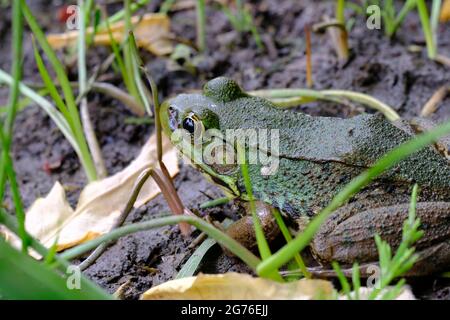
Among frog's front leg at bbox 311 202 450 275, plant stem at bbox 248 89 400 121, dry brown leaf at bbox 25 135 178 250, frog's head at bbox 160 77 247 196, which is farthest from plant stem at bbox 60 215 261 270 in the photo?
plant stem at bbox 248 89 400 121

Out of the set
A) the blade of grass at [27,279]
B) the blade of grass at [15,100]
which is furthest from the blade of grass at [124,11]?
the blade of grass at [27,279]

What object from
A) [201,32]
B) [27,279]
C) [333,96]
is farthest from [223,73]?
[27,279]

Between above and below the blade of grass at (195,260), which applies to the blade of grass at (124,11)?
above

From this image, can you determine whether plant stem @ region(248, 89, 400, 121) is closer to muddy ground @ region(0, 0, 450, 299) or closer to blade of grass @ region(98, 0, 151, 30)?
muddy ground @ region(0, 0, 450, 299)

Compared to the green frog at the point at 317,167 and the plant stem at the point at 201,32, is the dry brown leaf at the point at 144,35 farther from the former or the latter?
the green frog at the point at 317,167

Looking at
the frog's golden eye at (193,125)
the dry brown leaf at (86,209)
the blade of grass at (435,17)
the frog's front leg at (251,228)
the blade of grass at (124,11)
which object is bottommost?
the dry brown leaf at (86,209)
